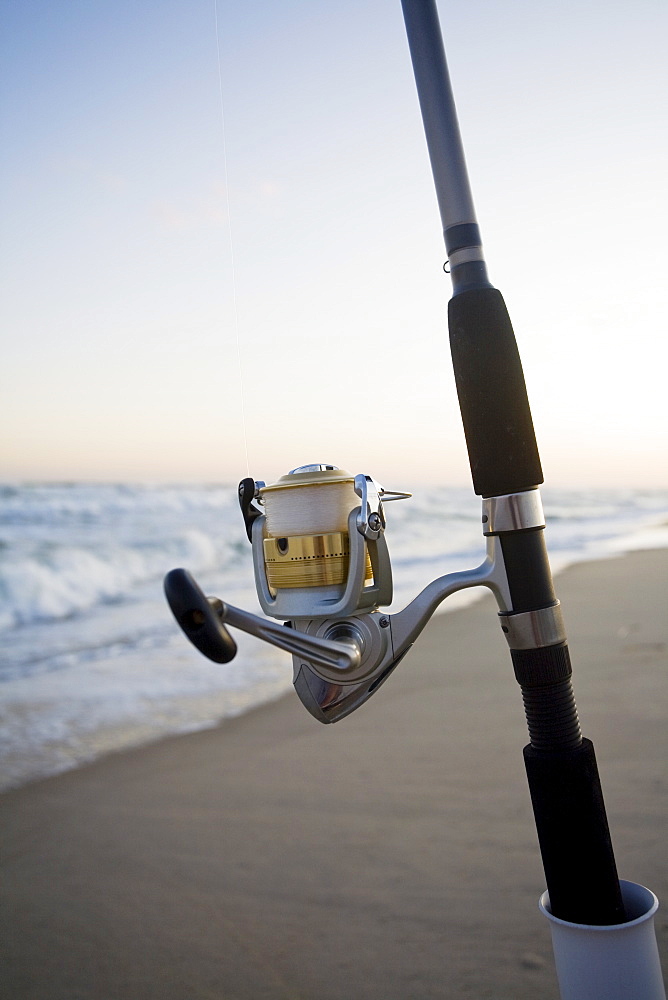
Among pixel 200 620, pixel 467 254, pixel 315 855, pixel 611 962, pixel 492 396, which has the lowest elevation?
pixel 315 855

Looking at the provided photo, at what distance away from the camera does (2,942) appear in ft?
6.22

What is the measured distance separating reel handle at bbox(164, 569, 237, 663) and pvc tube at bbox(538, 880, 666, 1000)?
602mm

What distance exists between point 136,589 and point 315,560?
7830 mm

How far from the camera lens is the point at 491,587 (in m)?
Result: 1.21

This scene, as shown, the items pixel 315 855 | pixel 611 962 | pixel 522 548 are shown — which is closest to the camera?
pixel 611 962

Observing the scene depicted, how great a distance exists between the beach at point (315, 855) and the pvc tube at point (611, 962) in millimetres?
579

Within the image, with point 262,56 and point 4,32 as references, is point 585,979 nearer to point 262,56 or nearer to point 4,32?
point 262,56

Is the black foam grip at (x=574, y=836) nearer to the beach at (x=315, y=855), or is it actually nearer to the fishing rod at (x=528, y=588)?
the fishing rod at (x=528, y=588)

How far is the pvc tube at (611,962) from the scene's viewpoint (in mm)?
1082

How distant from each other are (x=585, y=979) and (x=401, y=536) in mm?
11389

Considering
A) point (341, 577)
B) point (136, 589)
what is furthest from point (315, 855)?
point (136, 589)

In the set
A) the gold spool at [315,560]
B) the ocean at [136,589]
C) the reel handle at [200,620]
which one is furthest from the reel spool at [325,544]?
the ocean at [136,589]

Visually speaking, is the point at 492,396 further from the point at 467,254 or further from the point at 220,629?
the point at 220,629

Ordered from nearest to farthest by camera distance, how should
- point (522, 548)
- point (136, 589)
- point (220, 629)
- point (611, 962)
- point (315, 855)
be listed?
1. point (220, 629)
2. point (611, 962)
3. point (522, 548)
4. point (315, 855)
5. point (136, 589)
